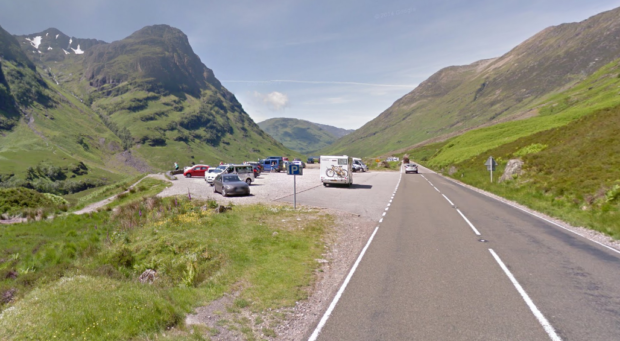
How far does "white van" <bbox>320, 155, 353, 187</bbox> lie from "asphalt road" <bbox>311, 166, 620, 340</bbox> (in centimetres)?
2059

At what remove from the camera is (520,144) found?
143 feet

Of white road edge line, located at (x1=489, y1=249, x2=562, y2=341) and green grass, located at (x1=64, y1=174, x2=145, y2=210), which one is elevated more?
white road edge line, located at (x1=489, y1=249, x2=562, y2=341)

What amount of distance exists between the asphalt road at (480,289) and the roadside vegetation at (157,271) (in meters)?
1.76

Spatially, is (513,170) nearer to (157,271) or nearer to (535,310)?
(535,310)

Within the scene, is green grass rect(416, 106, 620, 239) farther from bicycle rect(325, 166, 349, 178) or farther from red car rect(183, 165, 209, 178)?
red car rect(183, 165, 209, 178)

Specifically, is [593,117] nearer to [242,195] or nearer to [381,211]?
[381,211]

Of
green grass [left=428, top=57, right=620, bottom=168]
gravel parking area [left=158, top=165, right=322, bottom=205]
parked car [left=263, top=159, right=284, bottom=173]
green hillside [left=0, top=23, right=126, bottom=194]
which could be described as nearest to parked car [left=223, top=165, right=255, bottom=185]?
gravel parking area [left=158, top=165, right=322, bottom=205]

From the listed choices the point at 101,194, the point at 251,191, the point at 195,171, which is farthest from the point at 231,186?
the point at 101,194

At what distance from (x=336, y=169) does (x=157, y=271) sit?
82.0 ft

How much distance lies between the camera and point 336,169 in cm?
3491

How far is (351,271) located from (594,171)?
21233 mm

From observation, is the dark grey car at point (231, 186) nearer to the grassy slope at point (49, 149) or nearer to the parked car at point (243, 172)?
the parked car at point (243, 172)

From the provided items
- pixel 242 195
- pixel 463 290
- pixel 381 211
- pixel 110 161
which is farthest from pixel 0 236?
pixel 110 161

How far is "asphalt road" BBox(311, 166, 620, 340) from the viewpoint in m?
6.02
